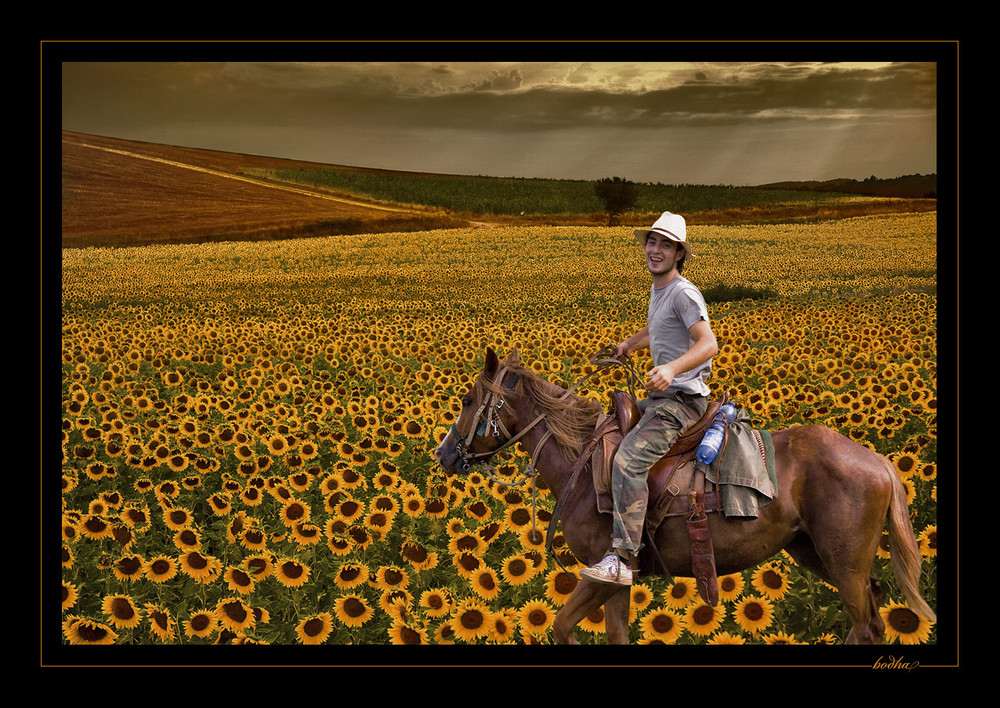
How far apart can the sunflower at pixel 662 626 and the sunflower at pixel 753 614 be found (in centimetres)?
51

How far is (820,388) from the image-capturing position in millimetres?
11141

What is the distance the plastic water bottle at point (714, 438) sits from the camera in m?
6.00

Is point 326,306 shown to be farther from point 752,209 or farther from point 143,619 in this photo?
point 143,619

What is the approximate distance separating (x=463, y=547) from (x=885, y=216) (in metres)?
10.9

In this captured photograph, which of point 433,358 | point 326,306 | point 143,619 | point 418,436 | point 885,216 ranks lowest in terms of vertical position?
point 143,619

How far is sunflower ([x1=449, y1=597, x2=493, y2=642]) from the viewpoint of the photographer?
6574 mm

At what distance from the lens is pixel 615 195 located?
598 inches

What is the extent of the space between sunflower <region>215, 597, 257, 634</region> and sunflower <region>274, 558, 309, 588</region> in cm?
50

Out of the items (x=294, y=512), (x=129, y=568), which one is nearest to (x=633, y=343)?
(x=294, y=512)

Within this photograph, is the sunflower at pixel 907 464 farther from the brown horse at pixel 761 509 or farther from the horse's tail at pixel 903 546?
Answer: the horse's tail at pixel 903 546

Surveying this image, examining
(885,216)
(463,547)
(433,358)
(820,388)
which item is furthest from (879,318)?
(463,547)

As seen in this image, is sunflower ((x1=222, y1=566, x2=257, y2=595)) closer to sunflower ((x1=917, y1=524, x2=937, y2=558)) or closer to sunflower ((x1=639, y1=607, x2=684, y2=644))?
sunflower ((x1=639, y1=607, x2=684, y2=644))

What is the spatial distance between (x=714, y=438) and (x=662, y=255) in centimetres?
143

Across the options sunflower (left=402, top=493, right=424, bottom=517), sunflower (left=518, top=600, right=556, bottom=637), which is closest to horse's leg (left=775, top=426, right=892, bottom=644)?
sunflower (left=518, top=600, right=556, bottom=637)
